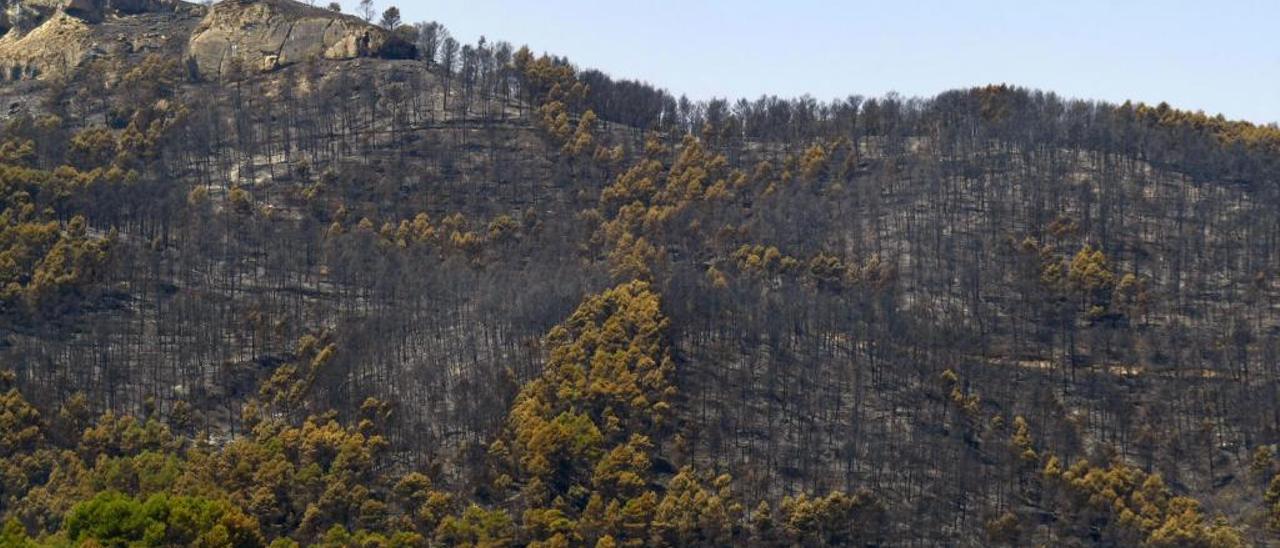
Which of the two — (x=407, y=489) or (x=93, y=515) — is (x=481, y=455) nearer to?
(x=407, y=489)

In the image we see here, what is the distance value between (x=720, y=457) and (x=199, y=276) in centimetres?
5289

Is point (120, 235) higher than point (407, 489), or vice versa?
point (120, 235)

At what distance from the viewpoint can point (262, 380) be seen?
17600 centimetres

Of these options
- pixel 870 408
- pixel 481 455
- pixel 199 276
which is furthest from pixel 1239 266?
pixel 199 276

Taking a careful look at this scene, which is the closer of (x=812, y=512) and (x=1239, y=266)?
(x=812, y=512)

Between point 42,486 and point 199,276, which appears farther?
point 199,276

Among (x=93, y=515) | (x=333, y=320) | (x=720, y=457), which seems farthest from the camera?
(x=333, y=320)

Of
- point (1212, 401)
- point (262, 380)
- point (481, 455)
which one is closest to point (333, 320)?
point (262, 380)

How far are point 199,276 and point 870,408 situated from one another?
58659mm

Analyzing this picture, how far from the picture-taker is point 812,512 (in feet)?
511

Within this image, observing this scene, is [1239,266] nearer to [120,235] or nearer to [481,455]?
[481,455]

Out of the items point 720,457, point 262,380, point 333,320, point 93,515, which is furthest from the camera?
point 333,320

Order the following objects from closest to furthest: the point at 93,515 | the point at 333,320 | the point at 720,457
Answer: the point at 93,515 → the point at 720,457 → the point at 333,320

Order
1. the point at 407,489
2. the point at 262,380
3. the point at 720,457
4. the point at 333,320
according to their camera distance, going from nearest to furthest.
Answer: the point at 407,489 < the point at 720,457 < the point at 262,380 < the point at 333,320
